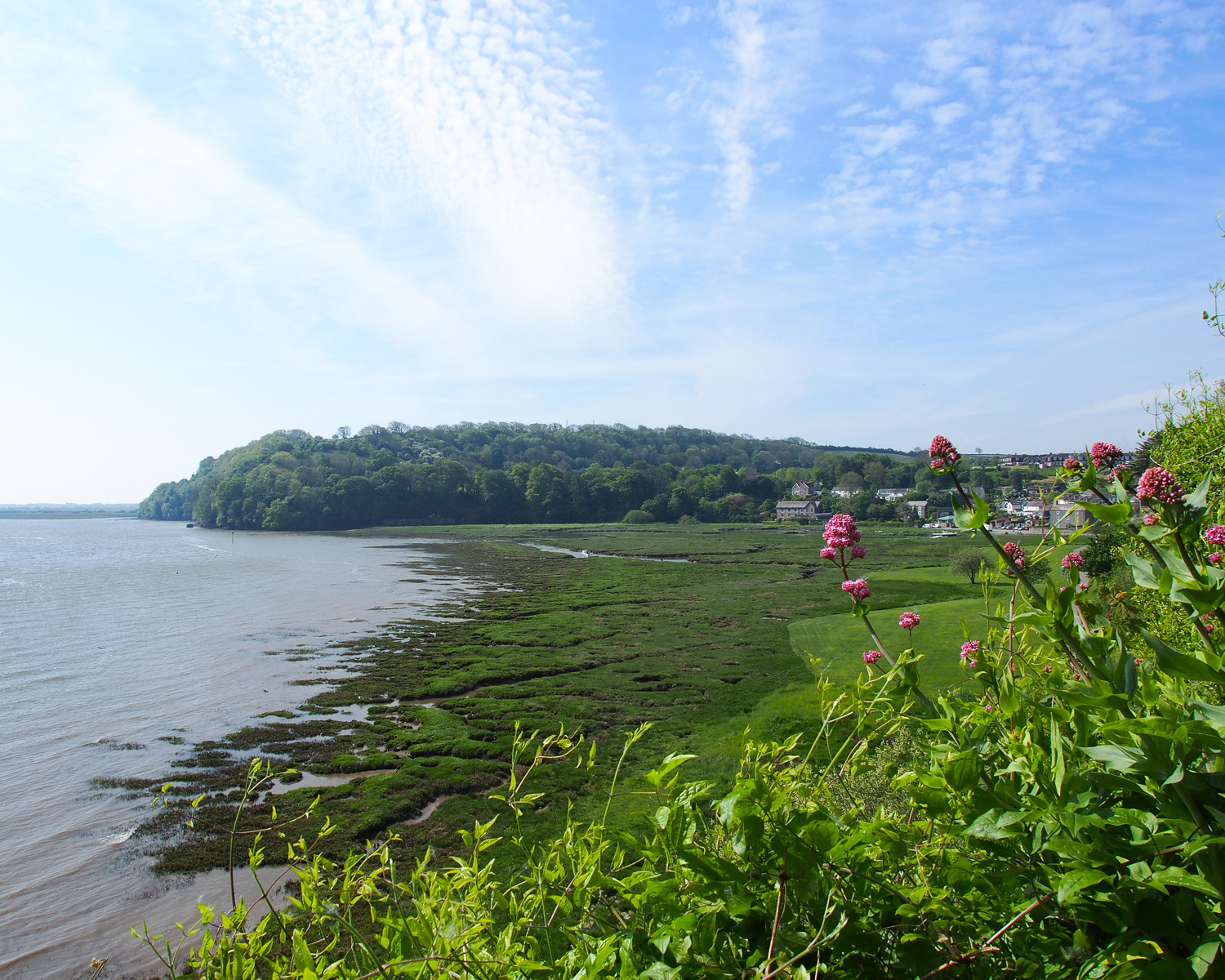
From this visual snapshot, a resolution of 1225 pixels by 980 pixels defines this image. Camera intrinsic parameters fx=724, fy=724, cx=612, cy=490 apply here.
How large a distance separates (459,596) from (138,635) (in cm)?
1842

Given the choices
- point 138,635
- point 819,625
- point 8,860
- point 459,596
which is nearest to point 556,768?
point 8,860

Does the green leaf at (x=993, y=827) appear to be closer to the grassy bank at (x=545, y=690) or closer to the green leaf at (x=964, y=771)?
the green leaf at (x=964, y=771)

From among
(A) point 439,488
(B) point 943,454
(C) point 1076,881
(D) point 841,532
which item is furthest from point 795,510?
(C) point 1076,881

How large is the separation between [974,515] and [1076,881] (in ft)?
2.62

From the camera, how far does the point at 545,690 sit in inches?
963

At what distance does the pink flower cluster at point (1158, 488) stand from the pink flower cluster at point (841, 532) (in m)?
1.22

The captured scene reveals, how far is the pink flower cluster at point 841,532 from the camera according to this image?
2.96 metres

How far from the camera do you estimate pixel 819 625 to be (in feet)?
111

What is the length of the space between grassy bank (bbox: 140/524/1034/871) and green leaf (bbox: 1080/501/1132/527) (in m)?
5.00

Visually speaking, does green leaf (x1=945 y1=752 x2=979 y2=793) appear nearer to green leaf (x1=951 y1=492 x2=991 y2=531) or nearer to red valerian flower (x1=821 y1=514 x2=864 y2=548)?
green leaf (x1=951 y1=492 x2=991 y2=531)

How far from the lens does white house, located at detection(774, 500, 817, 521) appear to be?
470 feet

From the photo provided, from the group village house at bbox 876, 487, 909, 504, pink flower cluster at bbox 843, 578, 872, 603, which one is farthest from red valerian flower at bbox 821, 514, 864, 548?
village house at bbox 876, 487, 909, 504

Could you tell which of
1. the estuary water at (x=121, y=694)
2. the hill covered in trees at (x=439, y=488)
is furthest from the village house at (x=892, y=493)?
the estuary water at (x=121, y=694)

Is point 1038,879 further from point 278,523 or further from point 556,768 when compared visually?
point 278,523
